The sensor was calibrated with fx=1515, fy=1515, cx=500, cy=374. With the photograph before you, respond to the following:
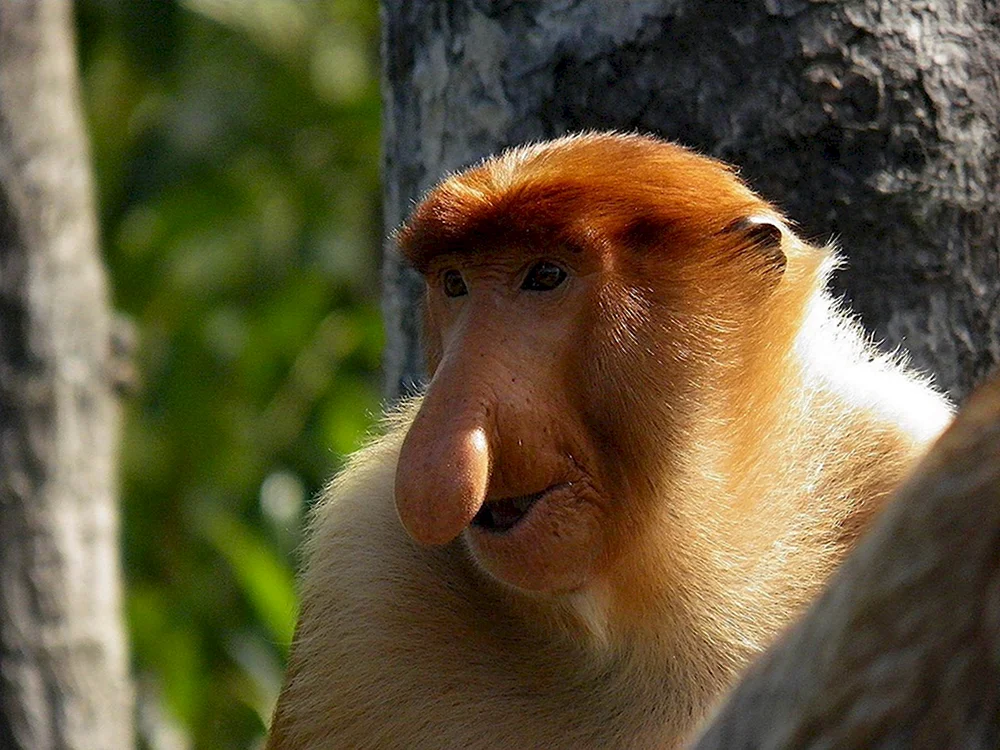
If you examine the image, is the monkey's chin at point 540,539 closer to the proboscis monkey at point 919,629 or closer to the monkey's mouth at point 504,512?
the monkey's mouth at point 504,512

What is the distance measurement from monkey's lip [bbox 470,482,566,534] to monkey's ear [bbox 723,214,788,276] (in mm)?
540

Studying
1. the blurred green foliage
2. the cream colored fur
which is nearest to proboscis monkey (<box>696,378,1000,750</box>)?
the cream colored fur

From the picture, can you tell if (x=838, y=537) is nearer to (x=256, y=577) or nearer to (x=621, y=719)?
(x=621, y=719)

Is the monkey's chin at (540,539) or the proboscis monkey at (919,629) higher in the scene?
the proboscis monkey at (919,629)

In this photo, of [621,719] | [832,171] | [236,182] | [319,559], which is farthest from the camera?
[236,182]

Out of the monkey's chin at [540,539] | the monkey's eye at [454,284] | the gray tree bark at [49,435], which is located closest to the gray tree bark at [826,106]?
the monkey's eye at [454,284]

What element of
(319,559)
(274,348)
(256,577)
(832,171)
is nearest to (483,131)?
(832,171)

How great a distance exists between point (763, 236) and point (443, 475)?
75 cm

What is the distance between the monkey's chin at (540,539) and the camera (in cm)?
212

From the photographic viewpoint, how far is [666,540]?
7.54ft

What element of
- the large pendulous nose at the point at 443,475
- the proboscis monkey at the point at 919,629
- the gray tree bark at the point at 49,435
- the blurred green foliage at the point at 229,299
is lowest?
the blurred green foliage at the point at 229,299

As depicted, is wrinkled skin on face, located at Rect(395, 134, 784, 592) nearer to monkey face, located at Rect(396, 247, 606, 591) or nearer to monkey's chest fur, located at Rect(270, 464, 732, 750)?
monkey face, located at Rect(396, 247, 606, 591)

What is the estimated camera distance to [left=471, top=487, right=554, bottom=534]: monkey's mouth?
7.01 ft

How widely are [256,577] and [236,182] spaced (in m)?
2.56
